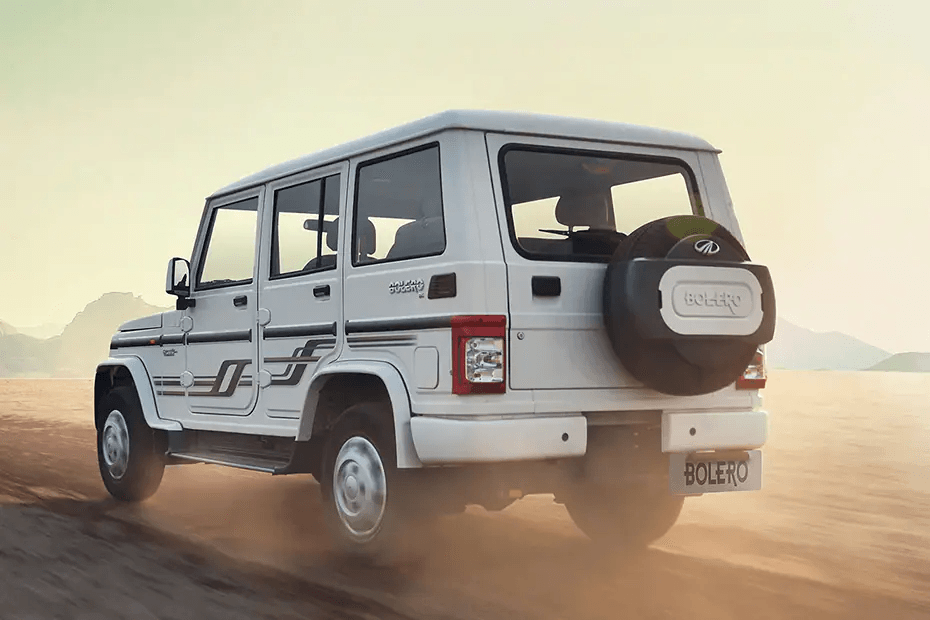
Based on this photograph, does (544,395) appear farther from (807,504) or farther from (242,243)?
(807,504)

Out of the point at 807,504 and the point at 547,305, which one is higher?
the point at 547,305

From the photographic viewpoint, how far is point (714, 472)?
237 inches

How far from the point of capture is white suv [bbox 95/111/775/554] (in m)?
5.48

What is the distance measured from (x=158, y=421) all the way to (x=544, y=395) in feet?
12.3

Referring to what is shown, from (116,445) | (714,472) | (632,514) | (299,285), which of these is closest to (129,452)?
(116,445)

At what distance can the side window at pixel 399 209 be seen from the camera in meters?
5.83

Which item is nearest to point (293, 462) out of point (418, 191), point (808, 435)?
point (418, 191)

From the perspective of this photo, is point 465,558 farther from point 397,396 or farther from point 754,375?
point 754,375

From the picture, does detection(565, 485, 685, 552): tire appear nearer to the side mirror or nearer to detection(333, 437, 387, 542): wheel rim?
detection(333, 437, 387, 542): wheel rim

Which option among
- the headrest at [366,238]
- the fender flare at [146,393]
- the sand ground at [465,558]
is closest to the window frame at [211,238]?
the fender flare at [146,393]

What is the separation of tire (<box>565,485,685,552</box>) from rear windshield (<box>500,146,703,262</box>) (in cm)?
152

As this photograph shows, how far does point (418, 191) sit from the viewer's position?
5992mm

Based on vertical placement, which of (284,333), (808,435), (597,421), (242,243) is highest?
(242,243)

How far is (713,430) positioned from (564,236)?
4.14ft
